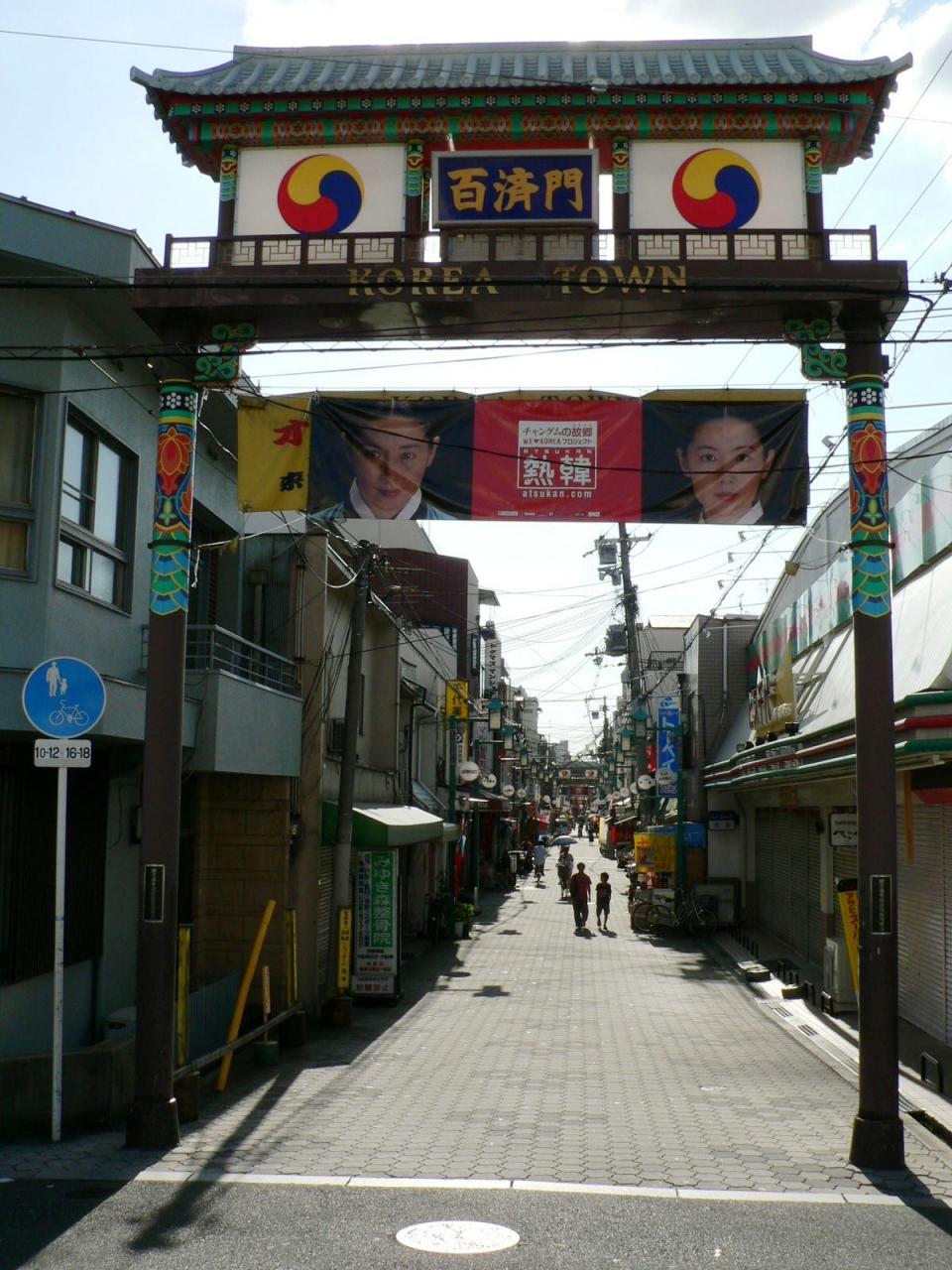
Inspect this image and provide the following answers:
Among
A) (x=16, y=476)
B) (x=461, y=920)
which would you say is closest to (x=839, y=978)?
(x=16, y=476)

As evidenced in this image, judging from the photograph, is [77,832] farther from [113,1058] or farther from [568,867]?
[568,867]

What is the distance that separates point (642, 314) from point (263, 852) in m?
9.93

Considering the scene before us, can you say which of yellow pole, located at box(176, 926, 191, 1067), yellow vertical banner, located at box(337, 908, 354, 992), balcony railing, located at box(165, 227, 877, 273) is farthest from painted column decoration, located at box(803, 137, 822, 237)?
yellow vertical banner, located at box(337, 908, 354, 992)

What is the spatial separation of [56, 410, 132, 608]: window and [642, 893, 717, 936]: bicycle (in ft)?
72.8

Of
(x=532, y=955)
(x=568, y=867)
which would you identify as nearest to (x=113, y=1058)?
(x=532, y=955)

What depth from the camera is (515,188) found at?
1180cm

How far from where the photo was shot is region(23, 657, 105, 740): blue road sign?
393 inches

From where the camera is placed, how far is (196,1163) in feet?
31.2

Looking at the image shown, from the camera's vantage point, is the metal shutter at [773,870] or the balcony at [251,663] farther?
the metal shutter at [773,870]

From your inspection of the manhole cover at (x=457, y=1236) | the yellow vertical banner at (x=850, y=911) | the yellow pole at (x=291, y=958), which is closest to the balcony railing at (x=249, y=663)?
the yellow pole at (x=291, y=958)

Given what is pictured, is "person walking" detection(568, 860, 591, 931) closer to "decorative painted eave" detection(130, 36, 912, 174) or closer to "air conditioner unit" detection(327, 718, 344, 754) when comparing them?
"air conditioner unit" detection(327, 718, 344, 754)

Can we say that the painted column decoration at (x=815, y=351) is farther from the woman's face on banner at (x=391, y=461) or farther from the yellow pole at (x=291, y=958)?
the yellow pole at (x=291, y=958)

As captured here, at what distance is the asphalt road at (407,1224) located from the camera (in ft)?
23.8

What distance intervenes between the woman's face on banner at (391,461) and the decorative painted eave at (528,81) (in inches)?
123
